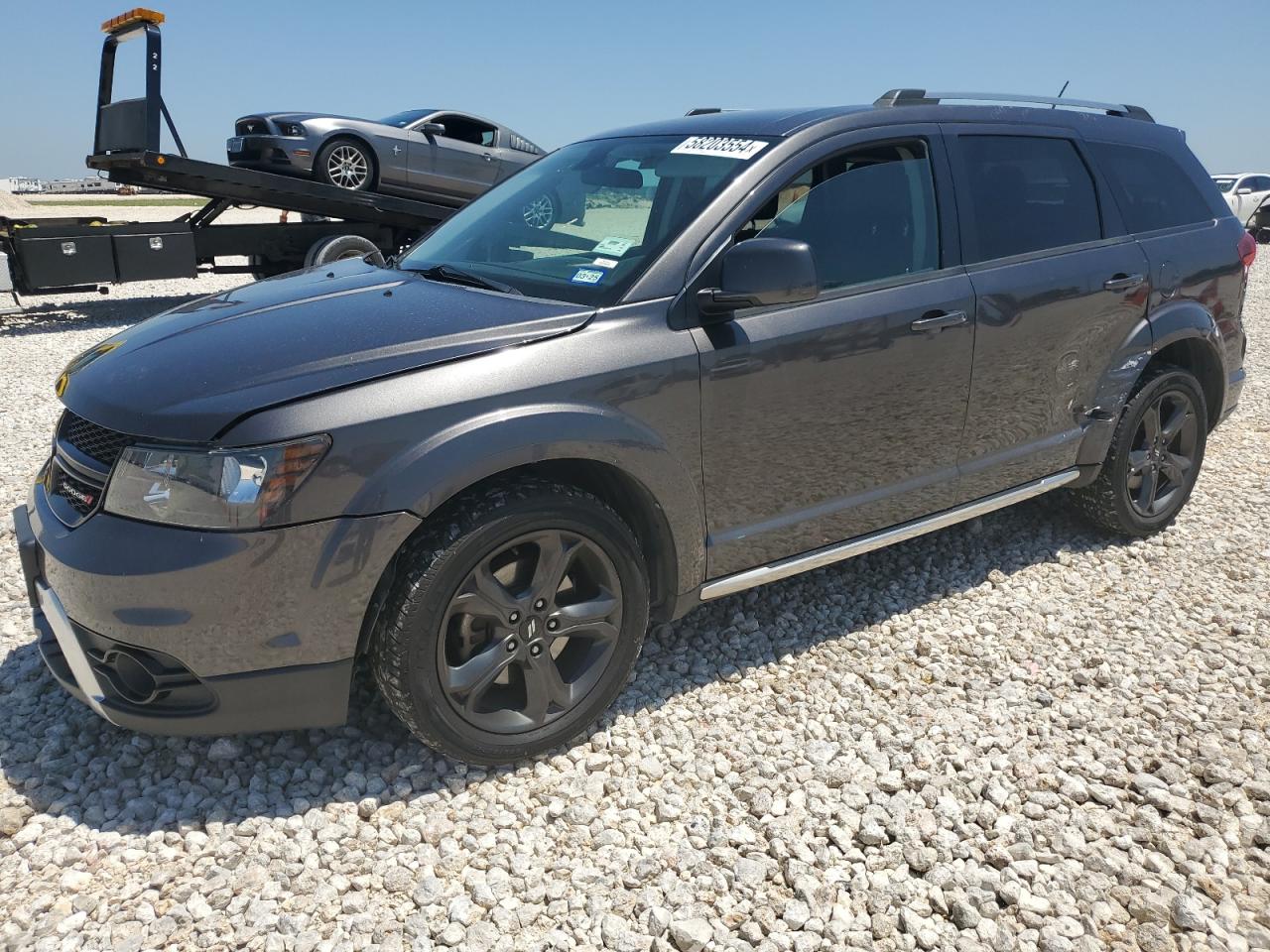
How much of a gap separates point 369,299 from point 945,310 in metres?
1.98

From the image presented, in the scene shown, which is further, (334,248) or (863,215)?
(334,248)

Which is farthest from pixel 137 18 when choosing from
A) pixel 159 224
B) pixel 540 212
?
pixel 540 212

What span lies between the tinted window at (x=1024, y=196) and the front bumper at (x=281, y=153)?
965 cm

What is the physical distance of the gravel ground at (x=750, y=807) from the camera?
7.66 ft

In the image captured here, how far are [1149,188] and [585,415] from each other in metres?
3.13

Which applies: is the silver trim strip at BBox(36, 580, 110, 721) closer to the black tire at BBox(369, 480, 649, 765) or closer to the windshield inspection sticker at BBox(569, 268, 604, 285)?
the black tire at BBox(369, 480, 649, 765)

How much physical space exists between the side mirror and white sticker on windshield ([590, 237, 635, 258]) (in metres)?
0.37

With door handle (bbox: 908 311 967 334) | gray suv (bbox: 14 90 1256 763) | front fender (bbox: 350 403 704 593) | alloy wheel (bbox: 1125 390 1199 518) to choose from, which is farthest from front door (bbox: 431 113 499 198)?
front fender (bbox: 350 403 704 593)

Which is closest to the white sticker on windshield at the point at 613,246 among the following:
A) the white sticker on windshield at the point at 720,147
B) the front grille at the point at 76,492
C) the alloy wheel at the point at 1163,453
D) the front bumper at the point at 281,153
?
the white sticker on windshield at the point at 720,147

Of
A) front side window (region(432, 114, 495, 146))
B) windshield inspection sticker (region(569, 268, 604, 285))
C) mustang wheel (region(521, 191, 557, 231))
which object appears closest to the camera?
windshield inspection sticker (region(569, 268, 604, 285))

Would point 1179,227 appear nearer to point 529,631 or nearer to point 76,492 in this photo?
point 529,631

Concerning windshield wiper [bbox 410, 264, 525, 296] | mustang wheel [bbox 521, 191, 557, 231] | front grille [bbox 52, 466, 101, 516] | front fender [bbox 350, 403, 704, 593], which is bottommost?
front grille [bbox 52, 466, 101, 516]

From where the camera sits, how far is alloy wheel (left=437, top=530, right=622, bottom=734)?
270 cm

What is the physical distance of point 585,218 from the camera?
3.46 m
